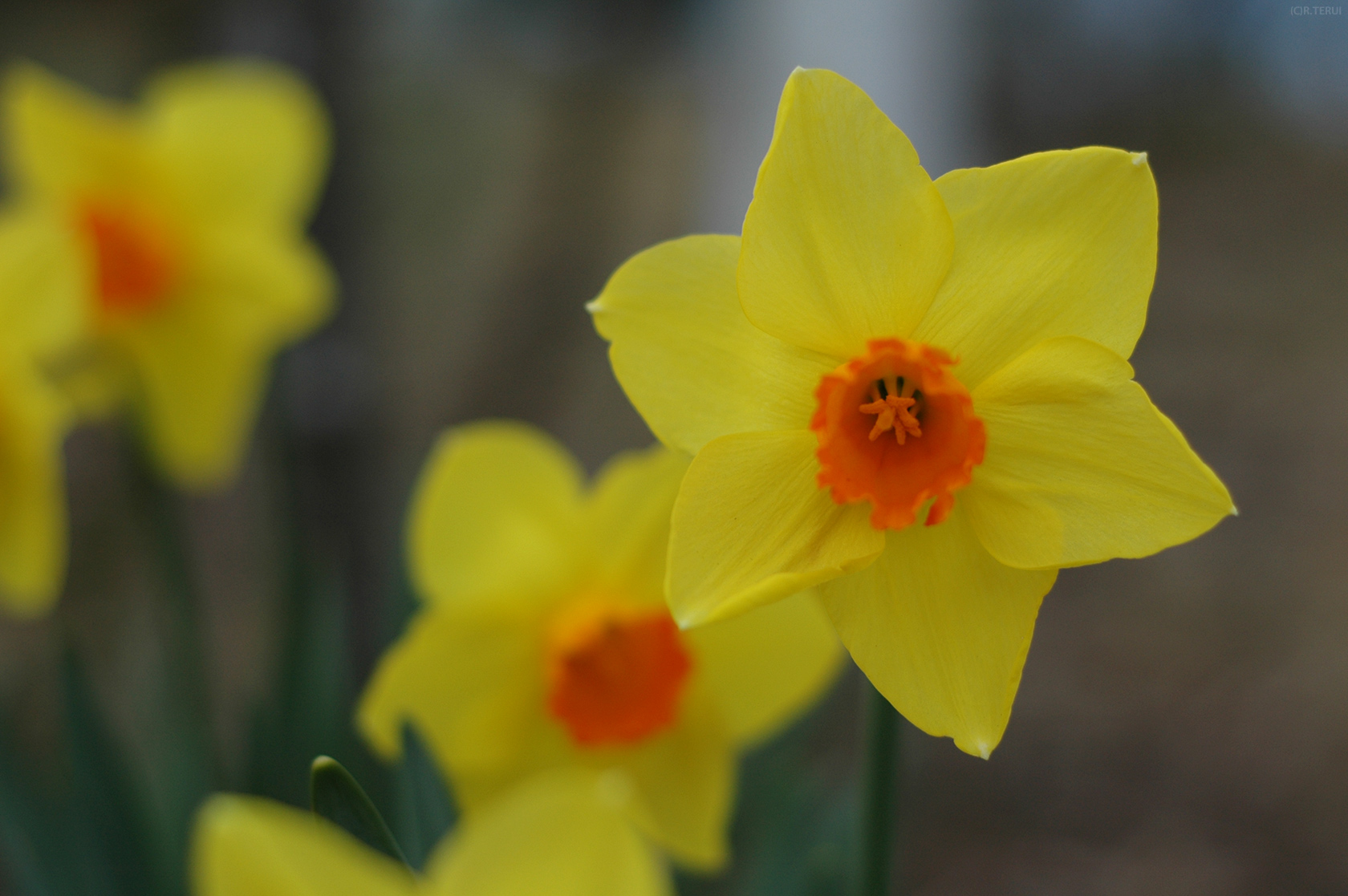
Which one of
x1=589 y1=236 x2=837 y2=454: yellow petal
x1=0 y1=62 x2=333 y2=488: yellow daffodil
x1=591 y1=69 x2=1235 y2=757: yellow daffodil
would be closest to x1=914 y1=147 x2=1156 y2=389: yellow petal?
x1=591 y1=69 x2=1235 y2=757: yellow daffodil

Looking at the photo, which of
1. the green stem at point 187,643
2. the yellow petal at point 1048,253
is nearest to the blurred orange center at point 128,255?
the green stem at point 187,643

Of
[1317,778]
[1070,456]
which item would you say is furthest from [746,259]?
[1317,778]

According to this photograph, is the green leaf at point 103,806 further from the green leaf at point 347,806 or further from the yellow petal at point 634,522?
the green leaf at point 347,806

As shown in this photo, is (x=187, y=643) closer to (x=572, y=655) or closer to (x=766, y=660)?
(x=572, y=655)

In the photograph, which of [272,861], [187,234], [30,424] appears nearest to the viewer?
[272,861]

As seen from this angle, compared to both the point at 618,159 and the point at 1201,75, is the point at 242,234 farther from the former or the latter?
the point at 1201,75

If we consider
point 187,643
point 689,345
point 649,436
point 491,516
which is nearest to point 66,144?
point 187,643
